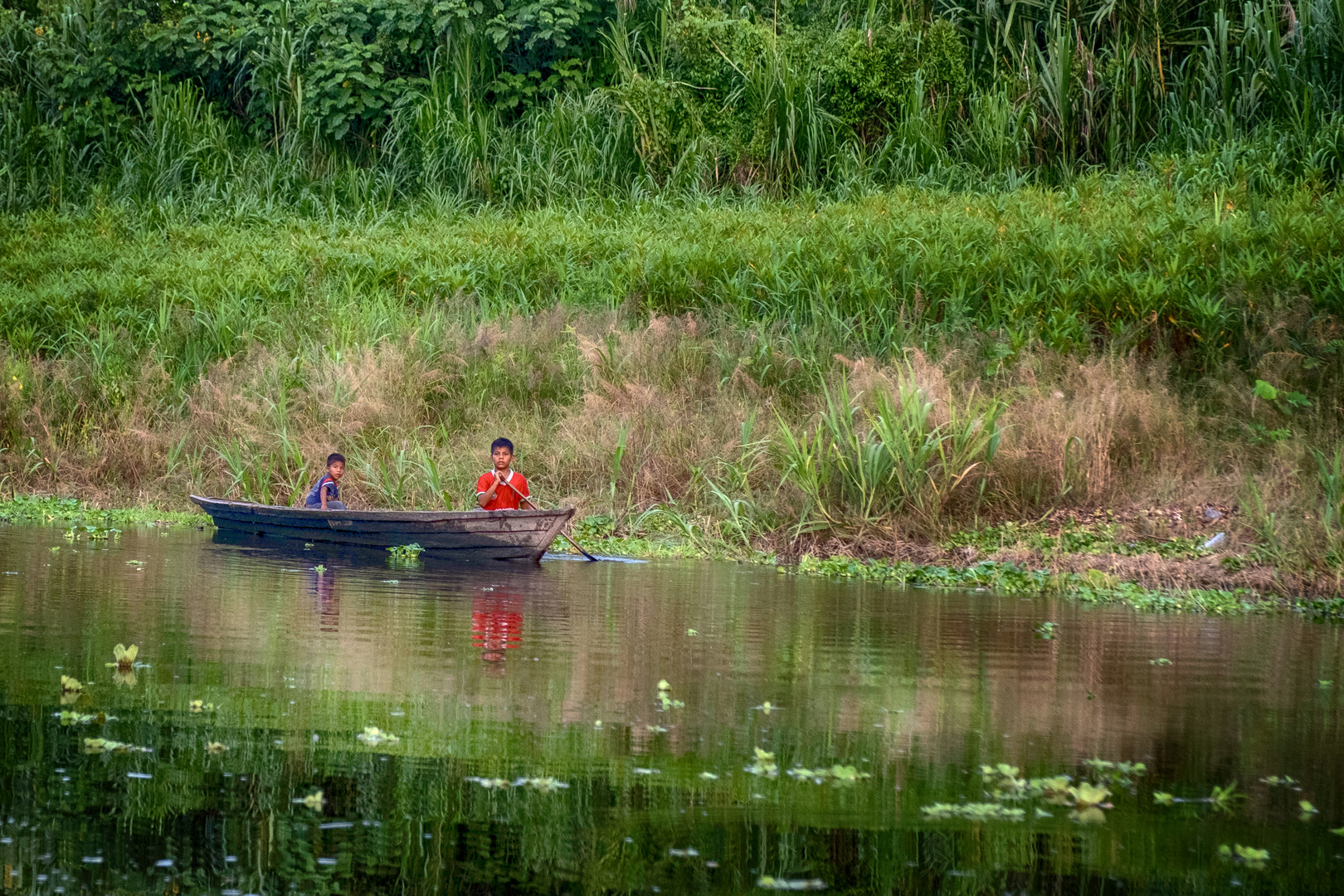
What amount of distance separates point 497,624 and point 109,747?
387 centimetres

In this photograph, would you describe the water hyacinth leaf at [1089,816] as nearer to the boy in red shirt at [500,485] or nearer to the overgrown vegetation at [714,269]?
the overgrown vegetation at [714,269]

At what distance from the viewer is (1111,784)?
18.6ft

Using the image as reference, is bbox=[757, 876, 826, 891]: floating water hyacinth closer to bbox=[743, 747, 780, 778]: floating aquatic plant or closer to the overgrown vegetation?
bbox=[743, 747, 780, 778]: floating aquatic plant

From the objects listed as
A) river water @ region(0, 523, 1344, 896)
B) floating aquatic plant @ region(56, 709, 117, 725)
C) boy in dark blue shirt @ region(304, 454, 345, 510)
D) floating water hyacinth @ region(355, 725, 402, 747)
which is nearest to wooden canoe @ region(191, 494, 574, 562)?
boy in dark blue shirt @ region(304, 454, 345, 510)

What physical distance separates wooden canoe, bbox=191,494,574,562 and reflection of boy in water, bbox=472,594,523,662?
204cm

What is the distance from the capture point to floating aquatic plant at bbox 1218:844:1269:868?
4.72m

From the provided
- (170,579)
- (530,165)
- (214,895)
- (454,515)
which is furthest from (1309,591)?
(530,165)

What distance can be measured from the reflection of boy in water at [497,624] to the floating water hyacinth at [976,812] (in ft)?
10.8

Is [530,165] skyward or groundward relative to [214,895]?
skyward

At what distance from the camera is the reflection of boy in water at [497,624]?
838cm

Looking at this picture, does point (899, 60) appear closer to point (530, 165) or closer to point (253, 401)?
point (530, 165)

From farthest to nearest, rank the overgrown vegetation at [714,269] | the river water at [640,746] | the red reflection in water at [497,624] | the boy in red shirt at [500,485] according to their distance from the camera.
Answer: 1. the overgrown vegetation at [714,269]
2. the boy in red shirt at [500,485]
3. the red reflection in water at [497,624]
4. the river water at [640,746]

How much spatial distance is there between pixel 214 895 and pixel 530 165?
21.4 meters

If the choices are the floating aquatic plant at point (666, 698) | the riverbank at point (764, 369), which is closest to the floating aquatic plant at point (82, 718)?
the floating aquatic plant at point (666, 698)
